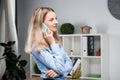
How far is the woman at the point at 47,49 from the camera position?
1.20 m

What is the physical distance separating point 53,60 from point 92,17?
241cm

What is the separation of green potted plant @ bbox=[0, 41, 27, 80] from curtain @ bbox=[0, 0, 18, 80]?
8 cm

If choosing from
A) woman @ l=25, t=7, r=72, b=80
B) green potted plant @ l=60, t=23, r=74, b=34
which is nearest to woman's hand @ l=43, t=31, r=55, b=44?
woman @ l=25, t=7, r=72, b=80

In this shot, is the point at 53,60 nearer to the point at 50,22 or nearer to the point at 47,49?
the point at 47,49

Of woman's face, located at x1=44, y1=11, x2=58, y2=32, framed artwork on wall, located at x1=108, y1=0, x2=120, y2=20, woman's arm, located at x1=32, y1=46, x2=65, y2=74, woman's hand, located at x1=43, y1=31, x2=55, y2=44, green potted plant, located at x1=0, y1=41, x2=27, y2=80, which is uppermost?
framed artwork on wall, located at x1=108, y1=0, x2=120, y2=20

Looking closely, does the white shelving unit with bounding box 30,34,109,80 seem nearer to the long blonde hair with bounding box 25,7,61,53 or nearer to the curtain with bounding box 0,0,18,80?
the curtain with bounding box 0,0,18,80

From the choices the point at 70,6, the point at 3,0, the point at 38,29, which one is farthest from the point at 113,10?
the point at 38,29

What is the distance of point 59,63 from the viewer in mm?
1198

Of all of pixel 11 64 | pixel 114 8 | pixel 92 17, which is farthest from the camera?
pixel 92 17

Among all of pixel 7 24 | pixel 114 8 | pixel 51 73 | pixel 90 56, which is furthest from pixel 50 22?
pixel 114 8

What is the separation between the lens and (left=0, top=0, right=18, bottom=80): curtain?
7.70ft

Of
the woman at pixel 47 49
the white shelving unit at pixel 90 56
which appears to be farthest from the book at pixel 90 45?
the woman at pixel 47 49

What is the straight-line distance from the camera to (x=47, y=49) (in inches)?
48.1

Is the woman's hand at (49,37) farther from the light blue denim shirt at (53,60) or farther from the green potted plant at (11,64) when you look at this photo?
the green potted plant at (11,64)
